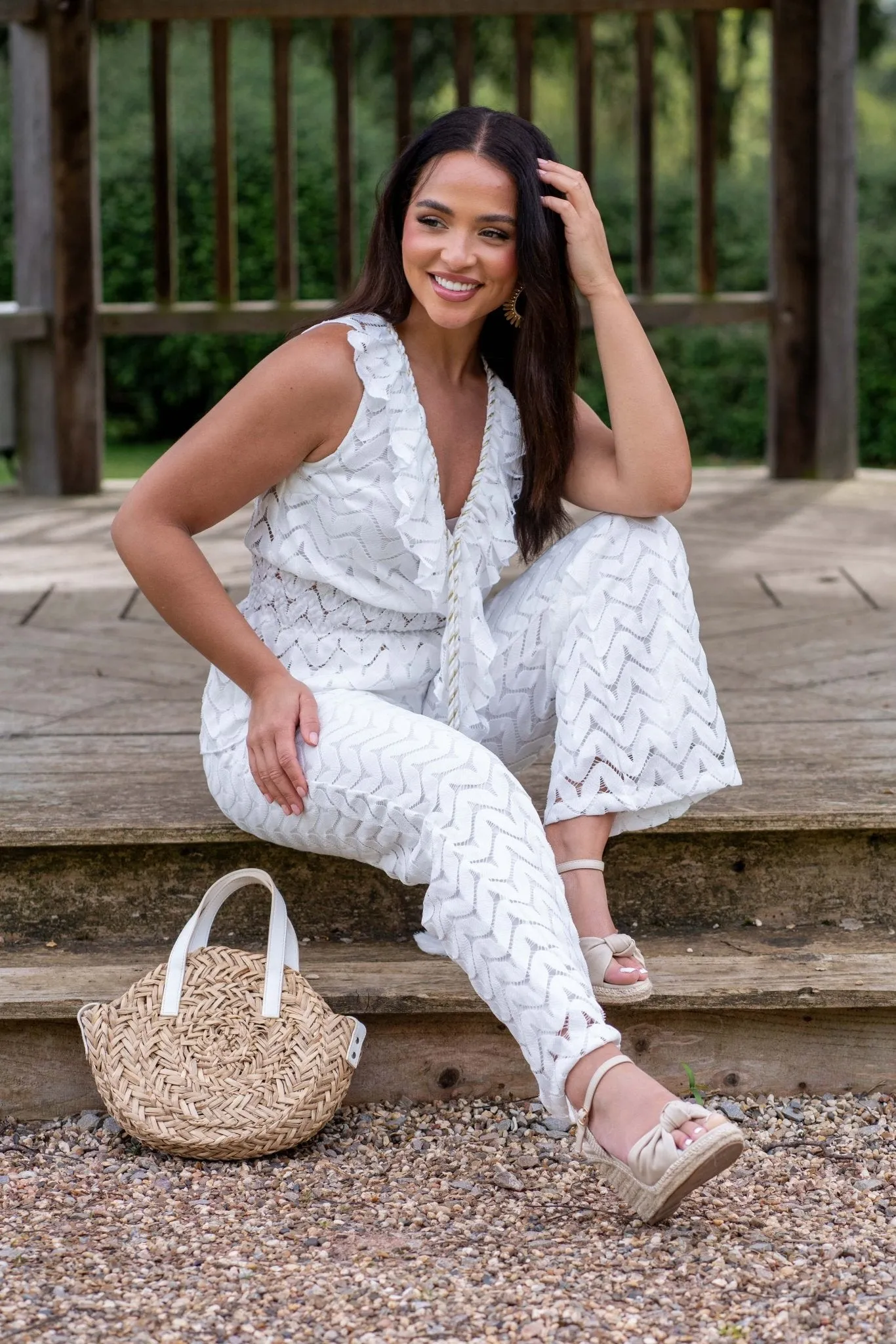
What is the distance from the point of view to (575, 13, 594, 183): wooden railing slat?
526 cm

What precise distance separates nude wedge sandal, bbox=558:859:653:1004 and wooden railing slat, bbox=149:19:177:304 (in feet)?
12.5

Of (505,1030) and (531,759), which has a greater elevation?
(531,759)

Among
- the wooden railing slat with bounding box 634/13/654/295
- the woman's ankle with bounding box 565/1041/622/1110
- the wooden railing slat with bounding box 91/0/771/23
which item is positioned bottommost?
the woman's ankle with bounding box 565/1041/622/1110

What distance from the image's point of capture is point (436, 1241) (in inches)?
67.4

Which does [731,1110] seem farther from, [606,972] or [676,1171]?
[676,1171]

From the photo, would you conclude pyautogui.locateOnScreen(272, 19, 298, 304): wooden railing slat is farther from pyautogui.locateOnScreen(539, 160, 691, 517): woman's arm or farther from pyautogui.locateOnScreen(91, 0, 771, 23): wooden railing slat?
pyautogui.locateOnScreen(539, 160, 691, 517): woman's arm

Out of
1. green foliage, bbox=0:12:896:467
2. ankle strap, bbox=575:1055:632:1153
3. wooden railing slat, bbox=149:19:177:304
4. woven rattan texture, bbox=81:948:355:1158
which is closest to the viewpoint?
ankle strap, bbox=575:1055:632:1153

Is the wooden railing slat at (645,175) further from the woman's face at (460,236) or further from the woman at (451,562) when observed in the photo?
the woman's face at (460,236)

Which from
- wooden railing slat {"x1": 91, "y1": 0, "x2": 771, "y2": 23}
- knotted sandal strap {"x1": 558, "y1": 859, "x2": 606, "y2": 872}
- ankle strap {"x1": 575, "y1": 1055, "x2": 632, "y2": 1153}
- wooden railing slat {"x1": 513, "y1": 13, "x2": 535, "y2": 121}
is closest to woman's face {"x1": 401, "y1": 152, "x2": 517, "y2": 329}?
knotted sandal strap {"x1": 558, "y1": 859, "x2": 606, "y2": 872}

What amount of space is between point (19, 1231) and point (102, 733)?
3.50ft

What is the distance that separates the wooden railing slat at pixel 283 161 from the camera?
5.22 m

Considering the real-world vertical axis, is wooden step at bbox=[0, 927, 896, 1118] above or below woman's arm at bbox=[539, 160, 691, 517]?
below

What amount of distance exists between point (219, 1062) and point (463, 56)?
13.4 feet

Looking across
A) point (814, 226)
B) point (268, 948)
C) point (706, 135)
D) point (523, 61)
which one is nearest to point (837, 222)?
point (814, 226)
